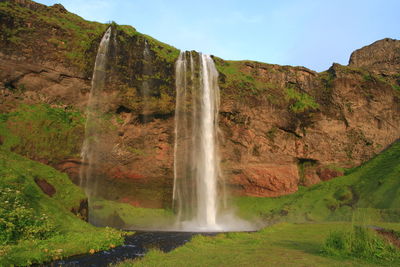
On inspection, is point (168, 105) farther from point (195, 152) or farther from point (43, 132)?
point (43, 132)

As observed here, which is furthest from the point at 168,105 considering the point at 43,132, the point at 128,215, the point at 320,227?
the point at 320,227

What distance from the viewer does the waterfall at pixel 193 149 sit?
1260 inches

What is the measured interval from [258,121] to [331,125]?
10474 millimetres

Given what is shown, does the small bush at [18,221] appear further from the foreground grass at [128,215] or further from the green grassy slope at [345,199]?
the green grassy slope at [345,199]

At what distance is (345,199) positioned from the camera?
32.5 meters

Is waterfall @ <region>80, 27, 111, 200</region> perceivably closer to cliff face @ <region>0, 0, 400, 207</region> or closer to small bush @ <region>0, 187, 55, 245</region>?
cliff face @ <region>0, 0, 400, 207</region>

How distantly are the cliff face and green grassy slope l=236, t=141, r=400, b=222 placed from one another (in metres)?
1.69

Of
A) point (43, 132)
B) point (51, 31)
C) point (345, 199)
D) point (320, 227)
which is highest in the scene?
point (51, 31)

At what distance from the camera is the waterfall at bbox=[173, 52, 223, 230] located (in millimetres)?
32000

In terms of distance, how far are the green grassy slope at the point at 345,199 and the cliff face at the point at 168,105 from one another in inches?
66.6

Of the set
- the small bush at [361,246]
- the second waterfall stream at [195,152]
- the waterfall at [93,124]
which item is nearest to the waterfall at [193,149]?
the second waterfall stream at [195,152]

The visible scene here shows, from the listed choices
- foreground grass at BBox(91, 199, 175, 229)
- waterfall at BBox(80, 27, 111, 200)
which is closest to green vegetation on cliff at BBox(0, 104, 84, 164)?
waterfall at BBox(80, 27, 111, 200)

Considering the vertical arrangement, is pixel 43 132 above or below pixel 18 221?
above

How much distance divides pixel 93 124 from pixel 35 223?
17.0 metres
